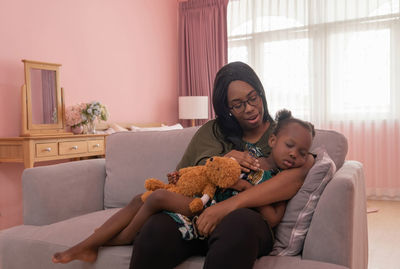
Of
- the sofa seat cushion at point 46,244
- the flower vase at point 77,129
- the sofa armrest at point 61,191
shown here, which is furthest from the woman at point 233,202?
the flower vase at point 77,129

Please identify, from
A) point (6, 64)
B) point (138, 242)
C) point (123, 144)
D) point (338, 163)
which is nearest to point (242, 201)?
point (138, 242)

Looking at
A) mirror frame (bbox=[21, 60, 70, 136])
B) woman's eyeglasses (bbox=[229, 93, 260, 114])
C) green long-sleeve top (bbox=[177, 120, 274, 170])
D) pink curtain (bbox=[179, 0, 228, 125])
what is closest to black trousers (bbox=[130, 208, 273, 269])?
green long-sleeve top (bbox=[177, 120, 274, 170])

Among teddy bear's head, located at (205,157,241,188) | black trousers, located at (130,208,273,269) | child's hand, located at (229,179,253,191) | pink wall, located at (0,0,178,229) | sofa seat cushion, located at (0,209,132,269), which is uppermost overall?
pink wall, located at (0,0,178,229)

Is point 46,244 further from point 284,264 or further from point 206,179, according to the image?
point 284,264

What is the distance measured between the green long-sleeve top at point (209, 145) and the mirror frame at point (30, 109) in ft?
6.00

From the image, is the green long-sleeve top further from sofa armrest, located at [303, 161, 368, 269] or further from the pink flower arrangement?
the pink flower arrangement

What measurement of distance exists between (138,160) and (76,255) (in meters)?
0.73

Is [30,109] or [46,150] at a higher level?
[30,109]

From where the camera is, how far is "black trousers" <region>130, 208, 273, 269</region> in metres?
1.09

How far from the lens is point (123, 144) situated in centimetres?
211

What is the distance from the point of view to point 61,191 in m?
1.87

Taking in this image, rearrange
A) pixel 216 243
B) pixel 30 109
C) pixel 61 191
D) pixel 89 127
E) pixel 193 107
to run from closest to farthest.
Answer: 1. pixel 216 243
2. pixel 61 191
3. pixel 30 109
4. pixel 89 127
5. pixel 193 107

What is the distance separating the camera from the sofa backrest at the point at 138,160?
1.97 meters

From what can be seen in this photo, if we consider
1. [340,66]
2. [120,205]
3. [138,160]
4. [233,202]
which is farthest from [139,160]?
[340,66]
